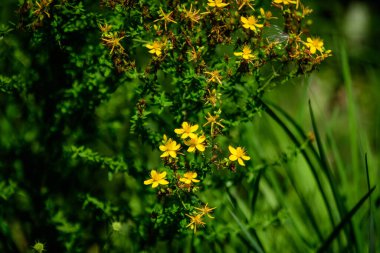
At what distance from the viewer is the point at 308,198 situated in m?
1.99

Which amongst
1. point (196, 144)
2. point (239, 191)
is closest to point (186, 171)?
point (196, 144)

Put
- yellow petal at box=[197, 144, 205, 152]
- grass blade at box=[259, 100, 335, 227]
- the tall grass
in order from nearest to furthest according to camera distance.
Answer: yellow petal at box=[197, 144, 205, 152] → grass blade at box=[259, 100, 335, 227] → the tall grass

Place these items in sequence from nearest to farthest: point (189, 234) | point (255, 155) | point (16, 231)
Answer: point (189, 234)
point (16, 231)
point (255, 155)

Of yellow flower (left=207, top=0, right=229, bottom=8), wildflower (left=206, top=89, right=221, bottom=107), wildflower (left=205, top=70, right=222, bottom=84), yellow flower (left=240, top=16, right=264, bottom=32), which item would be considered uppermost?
yellow flower (left=207, top=0, right=229, bottom=8)

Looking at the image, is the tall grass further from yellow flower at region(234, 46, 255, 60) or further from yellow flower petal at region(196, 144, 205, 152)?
yellow flower petal at region(196, 144, 205, 152)

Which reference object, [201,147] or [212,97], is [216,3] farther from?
[201,147]

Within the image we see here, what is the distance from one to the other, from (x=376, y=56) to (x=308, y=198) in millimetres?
1812

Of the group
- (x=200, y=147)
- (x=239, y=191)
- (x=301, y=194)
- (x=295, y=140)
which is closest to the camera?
(x=200, y=147)

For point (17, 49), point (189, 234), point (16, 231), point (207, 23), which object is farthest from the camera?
point (16, 231)

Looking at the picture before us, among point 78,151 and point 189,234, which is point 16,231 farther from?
point 189,234

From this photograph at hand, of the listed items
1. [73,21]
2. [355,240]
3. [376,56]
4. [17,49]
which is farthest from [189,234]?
[376,56]

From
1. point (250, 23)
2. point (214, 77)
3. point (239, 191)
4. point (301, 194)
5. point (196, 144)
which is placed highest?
point (250, 23)

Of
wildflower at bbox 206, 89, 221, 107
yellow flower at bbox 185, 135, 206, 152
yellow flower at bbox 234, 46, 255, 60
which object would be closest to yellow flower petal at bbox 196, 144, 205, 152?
yellow flower at bbox 185, 135, 206, 152

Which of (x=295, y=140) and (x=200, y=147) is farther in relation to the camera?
(x=295, y=140)
